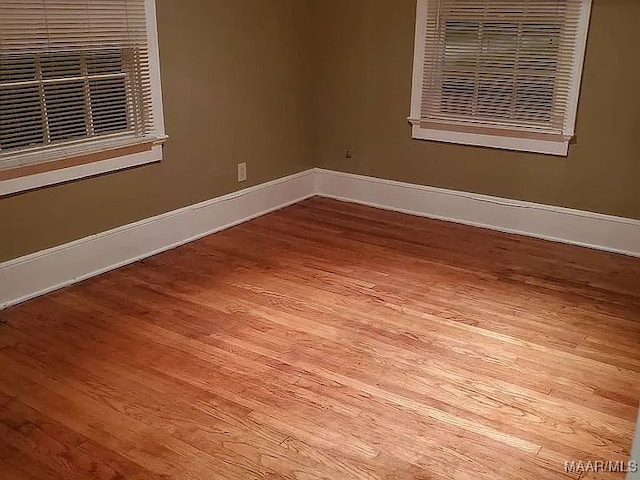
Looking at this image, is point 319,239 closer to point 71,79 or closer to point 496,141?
point 496,141

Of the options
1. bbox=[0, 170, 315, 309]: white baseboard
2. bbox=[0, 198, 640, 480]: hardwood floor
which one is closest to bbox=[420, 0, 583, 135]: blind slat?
bbox=[0, 198, 640, 480]: hardwood floor

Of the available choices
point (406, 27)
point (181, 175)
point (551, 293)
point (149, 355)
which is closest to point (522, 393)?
point (551, 293)

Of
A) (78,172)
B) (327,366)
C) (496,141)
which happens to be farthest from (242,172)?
(327,366)

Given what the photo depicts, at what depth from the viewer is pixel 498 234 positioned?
440 cm

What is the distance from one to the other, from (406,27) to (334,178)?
4.05 feet

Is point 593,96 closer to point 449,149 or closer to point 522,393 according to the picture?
point 449,149

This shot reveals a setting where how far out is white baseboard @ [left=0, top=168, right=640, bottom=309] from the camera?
3389mm

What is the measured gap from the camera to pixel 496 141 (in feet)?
14.3

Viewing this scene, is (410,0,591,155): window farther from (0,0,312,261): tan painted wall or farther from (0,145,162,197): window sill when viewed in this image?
(0,145,162,197): window sill

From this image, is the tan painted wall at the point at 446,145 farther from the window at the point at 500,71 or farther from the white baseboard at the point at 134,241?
the white baseboard at the point at 134,241

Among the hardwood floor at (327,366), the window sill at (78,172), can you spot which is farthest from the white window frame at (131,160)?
the hardwood floor at (327,366)

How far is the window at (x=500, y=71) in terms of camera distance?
3979 millimetres

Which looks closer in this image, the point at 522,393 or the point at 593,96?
the point at 522,393

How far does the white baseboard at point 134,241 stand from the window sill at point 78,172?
336mm
